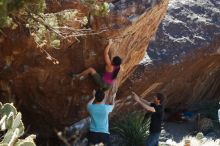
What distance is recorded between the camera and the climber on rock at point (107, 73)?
10178mm

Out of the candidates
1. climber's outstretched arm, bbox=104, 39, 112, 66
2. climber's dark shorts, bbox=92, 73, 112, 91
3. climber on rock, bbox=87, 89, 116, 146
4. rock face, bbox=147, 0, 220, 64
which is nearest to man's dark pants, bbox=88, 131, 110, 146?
climber on rock, bbox=87, 89, 116, 146

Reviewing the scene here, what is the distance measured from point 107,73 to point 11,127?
130 inches

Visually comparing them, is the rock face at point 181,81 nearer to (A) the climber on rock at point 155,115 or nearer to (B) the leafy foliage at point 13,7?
(A) the climber on rock at point 155,115

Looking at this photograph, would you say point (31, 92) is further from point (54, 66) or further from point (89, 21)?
point (89, 21)

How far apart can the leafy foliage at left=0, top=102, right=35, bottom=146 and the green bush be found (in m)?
A: 5.55

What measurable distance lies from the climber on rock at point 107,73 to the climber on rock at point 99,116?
0.30 m

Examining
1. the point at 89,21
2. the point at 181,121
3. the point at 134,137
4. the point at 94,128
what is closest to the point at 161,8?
the point at 89,21

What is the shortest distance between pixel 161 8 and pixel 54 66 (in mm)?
2558

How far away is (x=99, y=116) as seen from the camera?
1000 centimetres

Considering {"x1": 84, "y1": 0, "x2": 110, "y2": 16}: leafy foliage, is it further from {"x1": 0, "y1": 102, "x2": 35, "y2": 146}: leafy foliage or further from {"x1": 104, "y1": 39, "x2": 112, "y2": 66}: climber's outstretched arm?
{"x1": 104, "y1": 39, "x2": 112, "y2": 66}: climber's outstretched arm

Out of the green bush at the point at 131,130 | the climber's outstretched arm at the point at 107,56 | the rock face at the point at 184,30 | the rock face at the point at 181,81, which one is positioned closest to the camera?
the climber's outstretched arm at the point at 107,56

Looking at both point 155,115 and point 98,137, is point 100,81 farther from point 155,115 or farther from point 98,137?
point 155,115

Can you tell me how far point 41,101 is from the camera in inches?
435

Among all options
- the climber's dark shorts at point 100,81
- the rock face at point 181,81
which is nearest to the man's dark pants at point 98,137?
the climber's dark shorts at point 100,81
